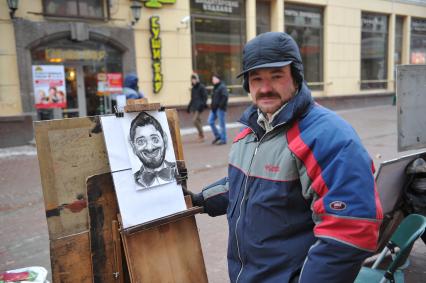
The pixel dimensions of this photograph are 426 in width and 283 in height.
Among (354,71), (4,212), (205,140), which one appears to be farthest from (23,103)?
(354,71)

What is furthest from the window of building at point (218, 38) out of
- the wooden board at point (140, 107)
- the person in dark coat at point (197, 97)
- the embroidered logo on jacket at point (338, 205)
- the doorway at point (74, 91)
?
the embroidered logo on jacket at point (338, 205)

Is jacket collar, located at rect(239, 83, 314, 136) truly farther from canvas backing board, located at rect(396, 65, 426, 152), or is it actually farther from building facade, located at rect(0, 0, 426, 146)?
building facade, located at rect(0, 0, 426, 146)

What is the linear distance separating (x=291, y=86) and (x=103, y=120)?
1115 mm

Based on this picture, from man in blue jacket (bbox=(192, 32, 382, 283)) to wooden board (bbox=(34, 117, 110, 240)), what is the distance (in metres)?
0.88

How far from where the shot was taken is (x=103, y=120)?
7.35 feet

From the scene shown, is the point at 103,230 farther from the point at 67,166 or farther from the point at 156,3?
the point at 156,3

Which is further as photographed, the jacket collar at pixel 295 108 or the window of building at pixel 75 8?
the window of building at pixel 75 8

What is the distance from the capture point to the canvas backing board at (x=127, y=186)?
2232 millimetres

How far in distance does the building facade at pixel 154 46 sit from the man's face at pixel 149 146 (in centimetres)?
890

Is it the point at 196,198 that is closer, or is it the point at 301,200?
the point at 301,200

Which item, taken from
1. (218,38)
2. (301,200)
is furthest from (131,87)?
(218,38)

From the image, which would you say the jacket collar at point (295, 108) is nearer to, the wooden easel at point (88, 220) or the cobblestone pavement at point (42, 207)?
the wooden easel at point (88, 220)

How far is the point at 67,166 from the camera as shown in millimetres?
2166

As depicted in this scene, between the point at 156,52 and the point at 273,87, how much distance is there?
1077 cm
